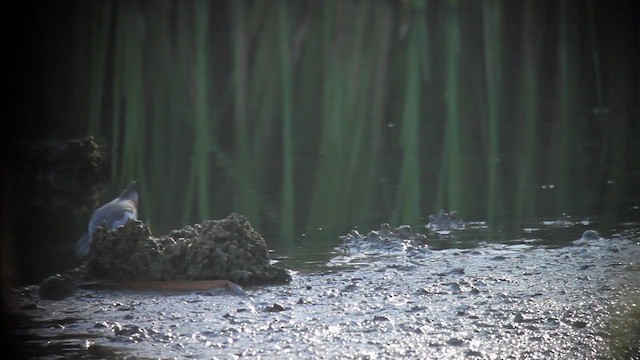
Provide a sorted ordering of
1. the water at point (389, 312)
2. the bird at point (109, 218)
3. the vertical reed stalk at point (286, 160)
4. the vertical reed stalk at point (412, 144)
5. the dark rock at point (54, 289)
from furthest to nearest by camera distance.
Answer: the vertical reed stalk at point (412, 144)
the vertical reed stalk at point (286, 160)
the bird at point (109, 218)
the dark rock at point (54, 289)
the water at point (389, 312)

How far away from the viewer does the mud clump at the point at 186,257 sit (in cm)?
470

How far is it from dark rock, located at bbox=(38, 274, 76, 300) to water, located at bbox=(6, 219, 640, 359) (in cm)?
5

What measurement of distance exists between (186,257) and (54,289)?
559 mm

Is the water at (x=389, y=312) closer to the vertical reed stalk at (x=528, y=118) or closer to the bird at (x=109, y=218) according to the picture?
the bird at (x=109, y=218)

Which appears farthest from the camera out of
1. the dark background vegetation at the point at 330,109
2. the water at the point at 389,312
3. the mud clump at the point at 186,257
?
Answer: the dark background vegetation at the point at 330,109

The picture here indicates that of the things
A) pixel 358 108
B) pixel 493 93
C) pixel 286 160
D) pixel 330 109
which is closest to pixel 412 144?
pixel 358 108

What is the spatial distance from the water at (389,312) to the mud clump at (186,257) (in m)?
0.16

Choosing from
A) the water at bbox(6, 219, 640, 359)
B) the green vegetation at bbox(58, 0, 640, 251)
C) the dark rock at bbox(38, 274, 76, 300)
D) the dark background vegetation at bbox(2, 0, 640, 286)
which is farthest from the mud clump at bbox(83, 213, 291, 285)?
the green vegetation at bbox(58, 0, 640, 251)

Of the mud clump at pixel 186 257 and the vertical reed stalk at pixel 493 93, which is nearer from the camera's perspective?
the mud clump at pixel 186 257

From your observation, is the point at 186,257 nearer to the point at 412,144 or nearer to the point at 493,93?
the point at 412,144

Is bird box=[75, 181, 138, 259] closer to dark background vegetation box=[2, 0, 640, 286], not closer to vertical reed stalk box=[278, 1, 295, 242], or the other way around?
dark background vegetation box=[2, 0, 640, 286]

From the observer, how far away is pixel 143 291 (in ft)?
15.0

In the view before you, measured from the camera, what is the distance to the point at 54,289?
448 centimetres

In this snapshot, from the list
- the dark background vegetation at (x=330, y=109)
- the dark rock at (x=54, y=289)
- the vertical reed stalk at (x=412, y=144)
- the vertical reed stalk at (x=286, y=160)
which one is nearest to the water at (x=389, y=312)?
the dark rock at (x=54, y=289)
